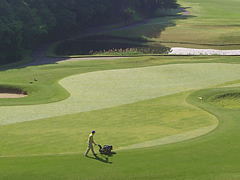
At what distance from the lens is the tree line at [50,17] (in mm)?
92750

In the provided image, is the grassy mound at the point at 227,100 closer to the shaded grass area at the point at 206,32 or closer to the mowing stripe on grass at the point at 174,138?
the mowing stripe on grass at the point at 174,138

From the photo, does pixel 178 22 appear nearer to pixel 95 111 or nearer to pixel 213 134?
pixel 95 111

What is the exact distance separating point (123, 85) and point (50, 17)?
55513mm

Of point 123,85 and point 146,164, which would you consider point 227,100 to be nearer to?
point 123,85

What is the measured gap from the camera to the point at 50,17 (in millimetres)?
111250

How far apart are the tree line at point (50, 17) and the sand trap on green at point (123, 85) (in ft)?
99.8

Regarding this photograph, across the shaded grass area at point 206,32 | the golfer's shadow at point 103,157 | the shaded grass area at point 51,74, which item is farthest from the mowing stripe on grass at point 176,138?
the shaded grass area at point 206,32

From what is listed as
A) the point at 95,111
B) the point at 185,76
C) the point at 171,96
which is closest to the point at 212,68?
the point at 185,76

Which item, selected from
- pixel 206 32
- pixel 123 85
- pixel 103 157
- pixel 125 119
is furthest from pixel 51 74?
pixel 206 32

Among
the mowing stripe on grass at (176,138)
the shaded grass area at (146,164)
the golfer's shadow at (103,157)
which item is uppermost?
the shaded grass area at (146,164)

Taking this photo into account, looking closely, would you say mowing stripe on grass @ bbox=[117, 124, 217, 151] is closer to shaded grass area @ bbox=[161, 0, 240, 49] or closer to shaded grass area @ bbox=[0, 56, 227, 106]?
shaded grass area @ bbox=[0, 56, 227, 106]

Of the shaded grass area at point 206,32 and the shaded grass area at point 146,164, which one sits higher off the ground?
the shaded grass area at point 146,164

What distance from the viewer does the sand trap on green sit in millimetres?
47469

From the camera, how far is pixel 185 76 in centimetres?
6762
